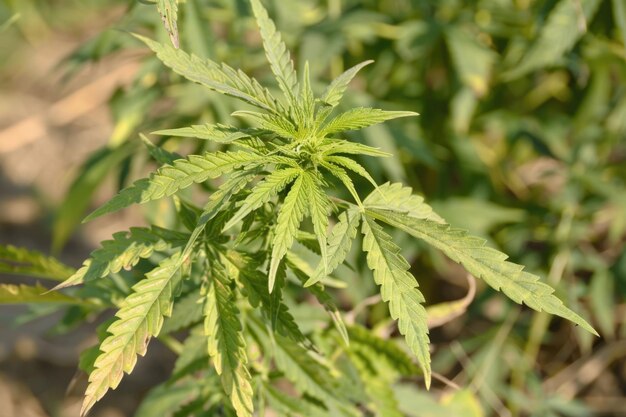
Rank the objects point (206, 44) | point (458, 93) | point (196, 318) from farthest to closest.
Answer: point (458, 93) < point (206, 44) < point (196, 318)

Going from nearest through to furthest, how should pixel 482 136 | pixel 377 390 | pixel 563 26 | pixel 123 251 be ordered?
pixel 123 251 < pixel 377 390 < pixel 563 26 < pixel 482 136

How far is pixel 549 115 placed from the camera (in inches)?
92.1

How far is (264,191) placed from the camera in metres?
1.01

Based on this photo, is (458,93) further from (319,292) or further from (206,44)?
(319,292)

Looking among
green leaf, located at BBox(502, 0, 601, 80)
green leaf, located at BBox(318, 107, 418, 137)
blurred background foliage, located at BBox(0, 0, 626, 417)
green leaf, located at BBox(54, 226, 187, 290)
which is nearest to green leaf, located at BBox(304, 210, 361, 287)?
green leaf, located at BBox(318, 107, 418, 137)

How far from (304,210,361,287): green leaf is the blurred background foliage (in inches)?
27.3

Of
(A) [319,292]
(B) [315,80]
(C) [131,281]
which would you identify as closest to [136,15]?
(B) [315,80]

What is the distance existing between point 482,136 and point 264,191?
1.63 m

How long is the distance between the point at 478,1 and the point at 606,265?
32.3 inches

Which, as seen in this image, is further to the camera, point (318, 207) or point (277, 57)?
point (277, 57)

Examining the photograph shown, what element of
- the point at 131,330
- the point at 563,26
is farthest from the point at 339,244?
the point at 563,26

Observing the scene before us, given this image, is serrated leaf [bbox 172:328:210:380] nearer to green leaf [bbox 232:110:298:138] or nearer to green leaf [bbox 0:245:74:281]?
green leaf [bbox 0:245:74:281]

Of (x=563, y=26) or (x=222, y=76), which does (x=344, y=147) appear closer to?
(x=222, y=76)

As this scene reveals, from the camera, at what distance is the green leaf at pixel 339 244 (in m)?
1.00
